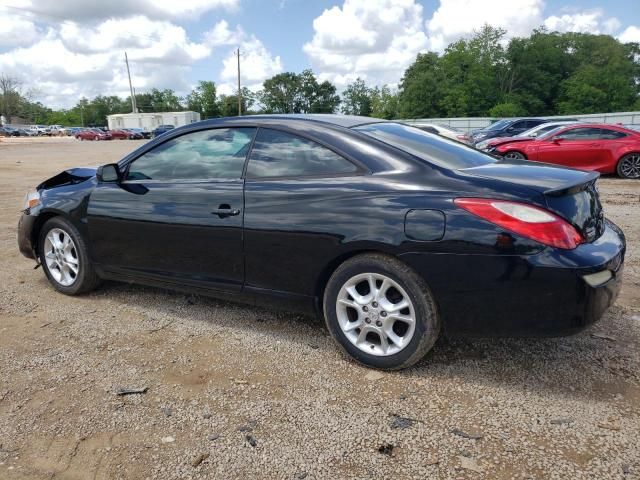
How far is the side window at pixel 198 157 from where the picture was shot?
3.65 metres

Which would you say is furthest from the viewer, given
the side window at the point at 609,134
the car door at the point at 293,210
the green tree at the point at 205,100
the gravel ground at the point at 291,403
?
the green tree at the point at 205,100

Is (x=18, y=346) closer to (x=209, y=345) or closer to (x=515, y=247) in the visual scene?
(x=209, y=345)

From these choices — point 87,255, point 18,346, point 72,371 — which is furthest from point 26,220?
point 72,371

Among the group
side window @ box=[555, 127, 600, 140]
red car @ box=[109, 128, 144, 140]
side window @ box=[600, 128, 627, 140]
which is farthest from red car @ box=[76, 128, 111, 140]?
side window @ box=[600, 128, 627, 140]

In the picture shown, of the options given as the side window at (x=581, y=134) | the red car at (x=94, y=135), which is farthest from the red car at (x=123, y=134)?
the side window at (x=581, y=134)

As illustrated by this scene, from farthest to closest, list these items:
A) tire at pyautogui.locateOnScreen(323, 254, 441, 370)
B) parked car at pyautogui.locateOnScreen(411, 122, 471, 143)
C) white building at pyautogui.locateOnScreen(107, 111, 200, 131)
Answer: white building at pyautogui.locateOnScreen(107, 111, 200, 131) → parked car at pyautogui.locateOnScreen(411, 122, 471, 143) → tire at pyautogui.locateOnScreen(323, 254, 441, 370)

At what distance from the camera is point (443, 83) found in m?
66.5

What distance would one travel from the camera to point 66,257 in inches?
177

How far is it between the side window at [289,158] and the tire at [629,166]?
37.9ft

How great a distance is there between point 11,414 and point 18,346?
92cm

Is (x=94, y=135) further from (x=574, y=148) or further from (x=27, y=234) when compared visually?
(x=27, y=234)

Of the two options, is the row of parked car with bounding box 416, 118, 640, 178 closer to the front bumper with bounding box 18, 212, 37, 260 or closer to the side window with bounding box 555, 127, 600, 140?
the side window with bounding box 555, 127, 600, 140

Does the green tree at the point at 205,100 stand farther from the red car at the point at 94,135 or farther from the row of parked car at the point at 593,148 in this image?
the row of parked car at the point at 593,148

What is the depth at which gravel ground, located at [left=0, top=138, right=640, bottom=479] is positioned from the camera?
2.33 meters
